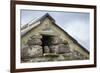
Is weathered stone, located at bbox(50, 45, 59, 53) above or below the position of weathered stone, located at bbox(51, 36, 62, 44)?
below

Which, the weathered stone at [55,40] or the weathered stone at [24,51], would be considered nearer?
the weathered stone at [24,51]

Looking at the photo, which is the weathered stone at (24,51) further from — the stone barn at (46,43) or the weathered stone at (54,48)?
→ the weathered stone at (54,48)

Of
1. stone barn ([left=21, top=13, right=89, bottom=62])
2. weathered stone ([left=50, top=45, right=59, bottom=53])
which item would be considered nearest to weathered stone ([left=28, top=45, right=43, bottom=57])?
stone barn ([left=21, top=13, right=89, bottom=62])

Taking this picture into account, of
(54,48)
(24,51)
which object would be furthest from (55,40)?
(24,51)

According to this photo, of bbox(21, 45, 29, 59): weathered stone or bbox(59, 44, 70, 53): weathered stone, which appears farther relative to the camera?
bbox(59, 44, 70, 53): weathered stone

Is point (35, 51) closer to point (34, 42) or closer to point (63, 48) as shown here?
point (34, 42)

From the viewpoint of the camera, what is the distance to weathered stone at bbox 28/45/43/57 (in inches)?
72.0

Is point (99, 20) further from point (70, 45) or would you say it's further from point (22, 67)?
point (22, 67)

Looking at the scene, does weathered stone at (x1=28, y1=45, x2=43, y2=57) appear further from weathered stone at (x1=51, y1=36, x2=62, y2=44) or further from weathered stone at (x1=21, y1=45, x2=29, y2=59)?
weathered stone at (x1=51, y1=36, x2=62, y2=44)

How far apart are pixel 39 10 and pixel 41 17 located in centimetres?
7

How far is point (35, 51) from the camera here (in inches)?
72.6

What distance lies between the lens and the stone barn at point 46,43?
1.82 meters

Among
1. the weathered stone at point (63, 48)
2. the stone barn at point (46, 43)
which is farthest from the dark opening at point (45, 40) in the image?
the weathered stone at point (63, 48)

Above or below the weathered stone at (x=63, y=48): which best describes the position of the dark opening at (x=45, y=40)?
above
